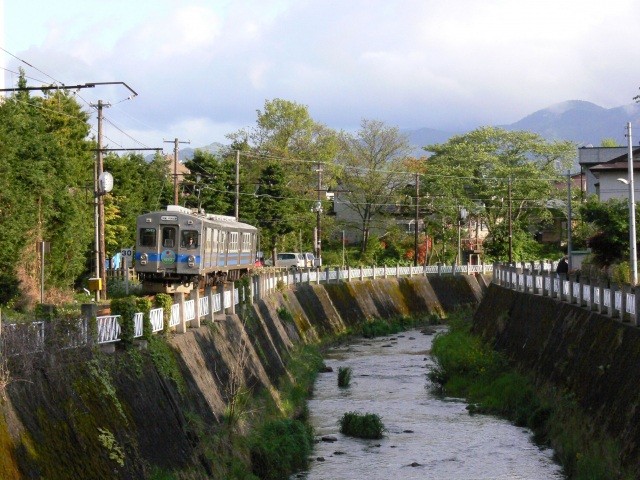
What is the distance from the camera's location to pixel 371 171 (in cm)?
9225

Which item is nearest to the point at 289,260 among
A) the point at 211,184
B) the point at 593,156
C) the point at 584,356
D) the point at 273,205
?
the point at 273,205

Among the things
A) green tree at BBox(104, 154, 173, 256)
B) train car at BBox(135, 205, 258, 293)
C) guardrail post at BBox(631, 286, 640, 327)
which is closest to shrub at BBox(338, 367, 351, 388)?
train car at BBox(135, 205, 258, 293)

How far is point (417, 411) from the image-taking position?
32500 mm

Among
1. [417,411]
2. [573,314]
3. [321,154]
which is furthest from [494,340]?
[321,154]

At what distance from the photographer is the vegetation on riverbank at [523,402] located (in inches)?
807

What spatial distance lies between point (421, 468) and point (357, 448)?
2.68 metres

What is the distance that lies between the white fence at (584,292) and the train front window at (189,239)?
1227cm

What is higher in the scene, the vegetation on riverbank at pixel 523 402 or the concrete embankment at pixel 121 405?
the concrete embankment at pixel 121 405

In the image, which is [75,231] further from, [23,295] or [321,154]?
[321,154]

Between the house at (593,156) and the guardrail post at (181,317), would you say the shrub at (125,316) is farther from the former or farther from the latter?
the house at (593,156)

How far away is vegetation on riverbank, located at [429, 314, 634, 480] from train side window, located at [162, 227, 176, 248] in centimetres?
1063

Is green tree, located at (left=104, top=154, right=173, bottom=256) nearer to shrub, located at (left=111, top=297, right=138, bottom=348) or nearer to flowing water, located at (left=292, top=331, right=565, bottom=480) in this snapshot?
flowing water, located at (left=292, top=331, right=565, bottom=480)

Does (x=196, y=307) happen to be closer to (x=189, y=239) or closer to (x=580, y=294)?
(x=580, y=294)

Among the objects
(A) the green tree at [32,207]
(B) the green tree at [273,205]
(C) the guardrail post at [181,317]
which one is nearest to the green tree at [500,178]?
(B) the green tree at [273,205]
